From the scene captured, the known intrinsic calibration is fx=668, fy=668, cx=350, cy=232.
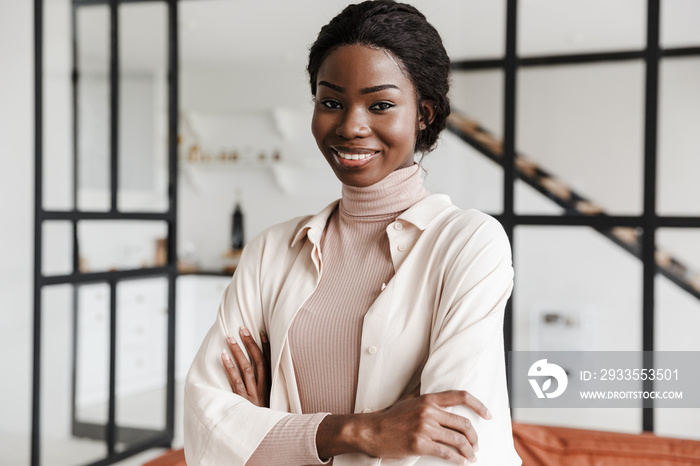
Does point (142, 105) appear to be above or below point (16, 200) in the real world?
above

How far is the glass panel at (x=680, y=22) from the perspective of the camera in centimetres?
221

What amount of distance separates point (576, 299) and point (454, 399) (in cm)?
148

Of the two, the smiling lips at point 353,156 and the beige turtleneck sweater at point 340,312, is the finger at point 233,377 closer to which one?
the beige turtleneck sweater at point 340,312

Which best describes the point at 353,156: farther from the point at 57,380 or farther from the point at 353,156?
the point at 57,380

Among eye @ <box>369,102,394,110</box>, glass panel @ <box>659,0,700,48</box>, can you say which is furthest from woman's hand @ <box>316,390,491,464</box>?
glass panel @ <box>659,0,700,48</box>

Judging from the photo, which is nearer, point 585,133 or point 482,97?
point 585,133

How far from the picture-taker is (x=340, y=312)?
1.17m

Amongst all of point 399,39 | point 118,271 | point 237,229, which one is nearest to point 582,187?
point 399,39

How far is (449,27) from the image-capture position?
262 cm

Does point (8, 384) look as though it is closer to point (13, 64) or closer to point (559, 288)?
point (13, 64)

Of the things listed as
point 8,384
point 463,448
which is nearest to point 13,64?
point 8,384

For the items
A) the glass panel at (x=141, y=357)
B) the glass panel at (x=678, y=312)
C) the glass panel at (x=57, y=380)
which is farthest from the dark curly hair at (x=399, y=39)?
the glass panel at (x=141, y=357)

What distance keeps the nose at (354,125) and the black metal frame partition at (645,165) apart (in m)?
1.37

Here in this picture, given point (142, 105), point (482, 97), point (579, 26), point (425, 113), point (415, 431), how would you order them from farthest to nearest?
point (142, 105) < point (482, 97) < point (579, 26) < point (425, 113) < point (415, 431)
